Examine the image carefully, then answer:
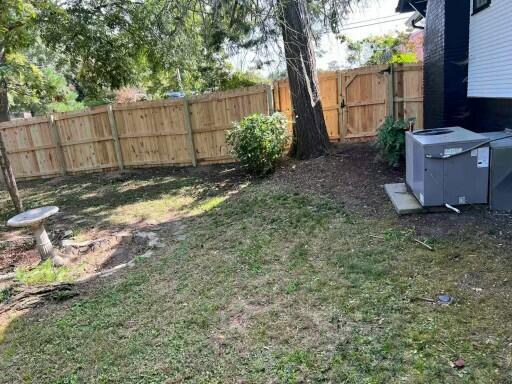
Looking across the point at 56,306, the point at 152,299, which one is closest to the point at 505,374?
the point at 152,299

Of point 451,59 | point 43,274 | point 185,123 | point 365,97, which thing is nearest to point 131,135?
point 185,123

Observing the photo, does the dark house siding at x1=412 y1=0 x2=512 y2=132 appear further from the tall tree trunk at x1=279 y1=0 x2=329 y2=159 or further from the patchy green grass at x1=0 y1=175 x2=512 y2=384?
the patchy green grass at x1=0 y1=175 x2=512 y2=384

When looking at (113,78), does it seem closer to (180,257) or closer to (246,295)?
(180,257)

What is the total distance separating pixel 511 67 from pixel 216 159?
6463 mm

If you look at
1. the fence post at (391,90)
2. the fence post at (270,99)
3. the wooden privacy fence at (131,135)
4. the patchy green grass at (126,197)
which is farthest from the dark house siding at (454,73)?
the patchy green grass at (126,197)

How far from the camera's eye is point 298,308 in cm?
299

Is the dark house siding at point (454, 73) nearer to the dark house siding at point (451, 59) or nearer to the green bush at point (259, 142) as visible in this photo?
the dark house siding at point (451, 59)

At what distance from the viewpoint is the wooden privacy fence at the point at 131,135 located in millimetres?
9258

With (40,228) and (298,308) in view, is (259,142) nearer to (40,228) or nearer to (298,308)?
(40,228)

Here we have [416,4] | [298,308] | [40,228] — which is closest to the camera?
[298,308]

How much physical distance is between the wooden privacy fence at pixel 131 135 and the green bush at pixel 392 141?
3.12 metres

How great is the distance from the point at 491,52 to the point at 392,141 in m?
1.75

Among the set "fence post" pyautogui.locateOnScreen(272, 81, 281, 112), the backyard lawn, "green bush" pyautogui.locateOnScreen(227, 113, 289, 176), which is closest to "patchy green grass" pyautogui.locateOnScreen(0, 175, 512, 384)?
the backyard lawn

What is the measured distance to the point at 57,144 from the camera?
10875 millimetres
